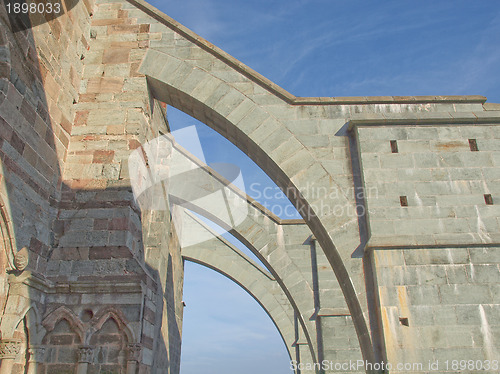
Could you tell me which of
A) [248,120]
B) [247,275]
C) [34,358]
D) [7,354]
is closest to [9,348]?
[7,354]

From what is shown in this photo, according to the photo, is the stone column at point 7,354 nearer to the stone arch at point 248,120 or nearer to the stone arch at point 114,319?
the stone arch at point 114,319

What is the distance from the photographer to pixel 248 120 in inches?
227

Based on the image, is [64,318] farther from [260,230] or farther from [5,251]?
[260,230]

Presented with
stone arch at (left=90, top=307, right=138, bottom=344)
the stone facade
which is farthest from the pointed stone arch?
stone arch at (left=90, top=307, right=138, bottom=344)

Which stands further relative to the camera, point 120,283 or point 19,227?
point 120,283

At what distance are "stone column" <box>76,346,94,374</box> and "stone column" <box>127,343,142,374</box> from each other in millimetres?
418

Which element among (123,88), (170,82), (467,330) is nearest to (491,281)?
(467,330)

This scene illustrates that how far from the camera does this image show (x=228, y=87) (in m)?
6.00

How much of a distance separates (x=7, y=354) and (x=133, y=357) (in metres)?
1.23

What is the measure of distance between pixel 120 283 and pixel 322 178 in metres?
2.74

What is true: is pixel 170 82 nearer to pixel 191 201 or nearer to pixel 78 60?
pixel 78 60

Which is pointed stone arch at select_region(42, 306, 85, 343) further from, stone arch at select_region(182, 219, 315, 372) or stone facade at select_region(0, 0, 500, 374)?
stone arch at select_region(182, 219, 315, 372)

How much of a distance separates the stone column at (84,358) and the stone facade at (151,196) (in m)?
0.01

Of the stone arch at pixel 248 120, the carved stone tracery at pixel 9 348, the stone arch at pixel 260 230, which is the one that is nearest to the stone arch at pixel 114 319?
the carved stone tracery at pixel 9 348
